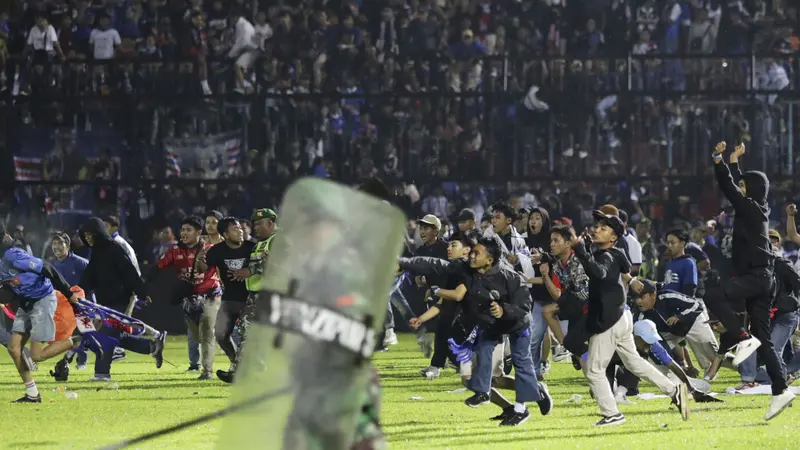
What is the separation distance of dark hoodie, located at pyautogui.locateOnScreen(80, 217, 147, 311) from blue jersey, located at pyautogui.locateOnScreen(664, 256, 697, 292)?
5.85 m

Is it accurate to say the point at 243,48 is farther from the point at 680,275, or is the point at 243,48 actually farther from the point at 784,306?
the point at 784,306

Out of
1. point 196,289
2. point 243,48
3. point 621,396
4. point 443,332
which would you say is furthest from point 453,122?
point 621,396

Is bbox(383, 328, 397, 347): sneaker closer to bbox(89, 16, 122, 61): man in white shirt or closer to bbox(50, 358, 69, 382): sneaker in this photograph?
bbox(50, 358, 69, 382): sneaker

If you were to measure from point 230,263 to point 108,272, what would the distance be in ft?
8.65

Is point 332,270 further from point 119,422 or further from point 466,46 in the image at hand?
point 466,46

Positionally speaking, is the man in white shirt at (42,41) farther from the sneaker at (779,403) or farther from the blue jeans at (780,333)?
the sneaker at (779,403)

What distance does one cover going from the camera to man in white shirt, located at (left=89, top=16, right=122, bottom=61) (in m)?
26.1

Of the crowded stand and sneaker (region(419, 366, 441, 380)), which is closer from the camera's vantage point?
sneaker (region(419, 366, 441, 380))

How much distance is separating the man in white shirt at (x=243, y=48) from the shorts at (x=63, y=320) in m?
10.5

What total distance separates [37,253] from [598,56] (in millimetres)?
9745

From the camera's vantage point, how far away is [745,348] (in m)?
11.6

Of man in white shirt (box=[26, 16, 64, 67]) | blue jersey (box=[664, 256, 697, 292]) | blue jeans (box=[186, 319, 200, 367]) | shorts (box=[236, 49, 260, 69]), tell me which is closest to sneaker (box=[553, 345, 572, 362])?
blue jersey (box=[664, 256, 697, 292])

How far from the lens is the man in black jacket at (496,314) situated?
1096 centimetres

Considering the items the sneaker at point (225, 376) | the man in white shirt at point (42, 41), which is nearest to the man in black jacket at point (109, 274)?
the sneaker at point (225, 376)
